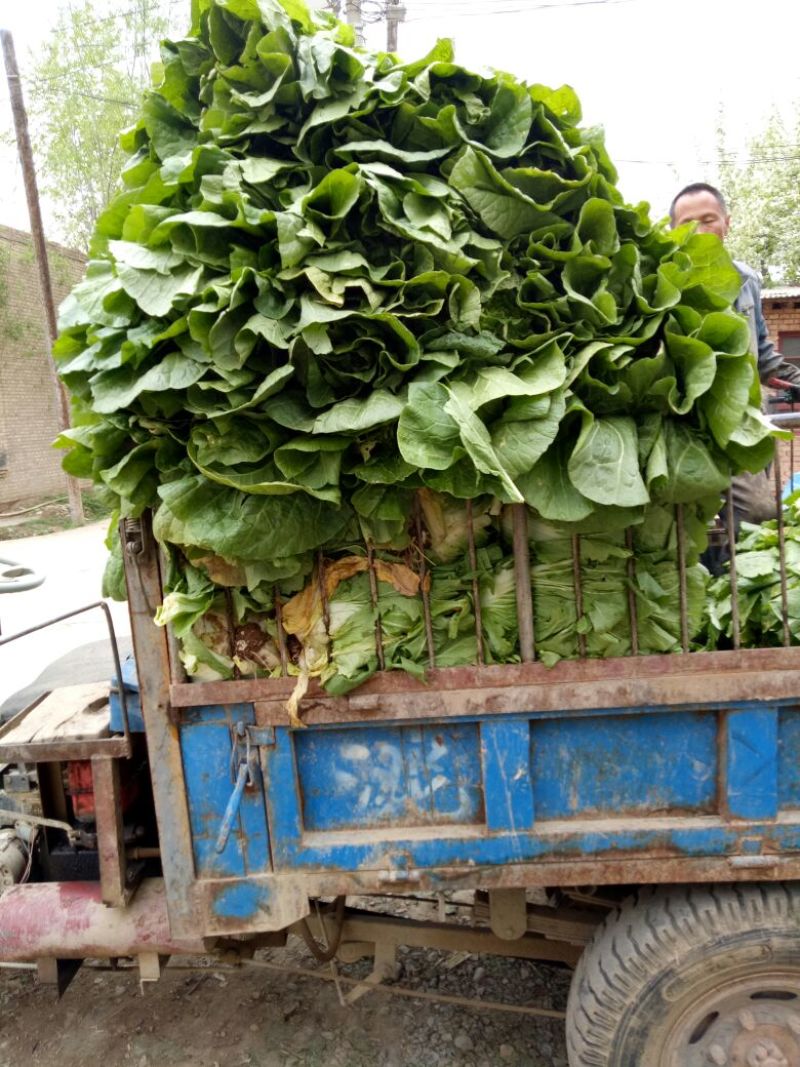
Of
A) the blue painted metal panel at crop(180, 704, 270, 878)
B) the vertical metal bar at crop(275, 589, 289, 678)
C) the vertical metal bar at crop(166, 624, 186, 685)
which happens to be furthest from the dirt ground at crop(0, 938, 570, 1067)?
the vertical metal bar at crop(275, 589, 289, 678)

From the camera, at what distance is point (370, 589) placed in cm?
197

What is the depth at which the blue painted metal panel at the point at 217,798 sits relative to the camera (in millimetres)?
2002

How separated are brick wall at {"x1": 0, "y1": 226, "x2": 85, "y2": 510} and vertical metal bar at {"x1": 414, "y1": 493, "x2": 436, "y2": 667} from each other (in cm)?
1848

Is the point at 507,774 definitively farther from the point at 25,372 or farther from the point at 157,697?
the point at 25,372

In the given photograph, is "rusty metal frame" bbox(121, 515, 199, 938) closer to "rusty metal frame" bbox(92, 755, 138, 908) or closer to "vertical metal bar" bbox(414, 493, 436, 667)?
"rusty metal frame" bbox(92, 755, 138, 908)

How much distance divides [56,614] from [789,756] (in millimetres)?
8579

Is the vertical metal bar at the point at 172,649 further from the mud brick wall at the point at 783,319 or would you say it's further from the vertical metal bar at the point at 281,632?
the mud brick wall at the point at 783,319

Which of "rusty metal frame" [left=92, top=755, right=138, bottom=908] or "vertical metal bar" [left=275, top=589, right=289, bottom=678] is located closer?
"vertical metal bar" [left=275, top=589, right=289, bottom=678]

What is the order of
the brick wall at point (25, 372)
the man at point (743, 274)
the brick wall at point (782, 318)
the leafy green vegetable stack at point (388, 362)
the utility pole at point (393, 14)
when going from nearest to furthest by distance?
1. the leafy green vegetable stack at point (388, 362)
2. the man at point (743, 274)
3. the brick wall at point (782, 318)
4. the utility pole at point (393, 14)
5. the brick wall at point (25, 372)

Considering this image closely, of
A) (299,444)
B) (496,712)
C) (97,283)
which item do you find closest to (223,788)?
(496,712)

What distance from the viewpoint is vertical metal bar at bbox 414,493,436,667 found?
1.95m

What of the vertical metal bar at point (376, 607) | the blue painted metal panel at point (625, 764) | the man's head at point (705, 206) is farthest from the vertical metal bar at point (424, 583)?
the man's head at point (705, 206)

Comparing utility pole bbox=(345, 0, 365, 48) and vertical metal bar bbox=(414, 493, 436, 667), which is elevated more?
utility pole bbox=(345, 0, 365, 48)

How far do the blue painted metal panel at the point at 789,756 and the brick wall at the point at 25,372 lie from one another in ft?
62.2
